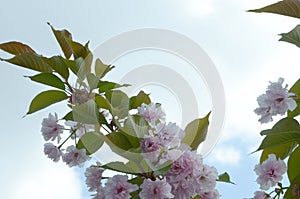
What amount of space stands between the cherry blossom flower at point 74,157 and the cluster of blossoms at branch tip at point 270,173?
0.34 metres

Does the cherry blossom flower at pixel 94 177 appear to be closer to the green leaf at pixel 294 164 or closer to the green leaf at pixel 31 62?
the green leaf at pixel 31 62

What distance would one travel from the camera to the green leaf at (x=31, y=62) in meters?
0.94

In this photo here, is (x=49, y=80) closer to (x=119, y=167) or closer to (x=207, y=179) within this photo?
(x=119, y=167)

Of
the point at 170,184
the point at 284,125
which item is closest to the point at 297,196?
the point at 284,125

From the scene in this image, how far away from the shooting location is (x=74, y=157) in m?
0.96

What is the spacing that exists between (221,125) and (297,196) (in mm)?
187

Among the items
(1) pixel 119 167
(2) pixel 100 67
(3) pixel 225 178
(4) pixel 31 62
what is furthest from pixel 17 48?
(3) pixel 225 178

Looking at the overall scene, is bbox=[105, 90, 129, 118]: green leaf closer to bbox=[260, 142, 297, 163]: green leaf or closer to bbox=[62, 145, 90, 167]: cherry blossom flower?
bbox=[62, 145, 90, 167]: cherry blossom flower

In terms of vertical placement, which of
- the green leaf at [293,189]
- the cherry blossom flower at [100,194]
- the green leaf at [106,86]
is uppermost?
the green leaf at [106,86]

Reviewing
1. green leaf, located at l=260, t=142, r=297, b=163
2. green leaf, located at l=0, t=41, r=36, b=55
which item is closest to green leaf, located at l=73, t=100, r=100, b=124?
green leaf, located at l=0, t=41, r=36, b=55

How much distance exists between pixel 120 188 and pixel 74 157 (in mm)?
214

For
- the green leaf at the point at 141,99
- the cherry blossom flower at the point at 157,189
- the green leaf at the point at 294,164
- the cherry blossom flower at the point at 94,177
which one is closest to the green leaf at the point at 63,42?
the green leaf at the point at 141,99

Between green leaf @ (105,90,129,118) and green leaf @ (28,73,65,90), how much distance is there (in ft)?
0.33

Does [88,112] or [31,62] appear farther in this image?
[31,62]
